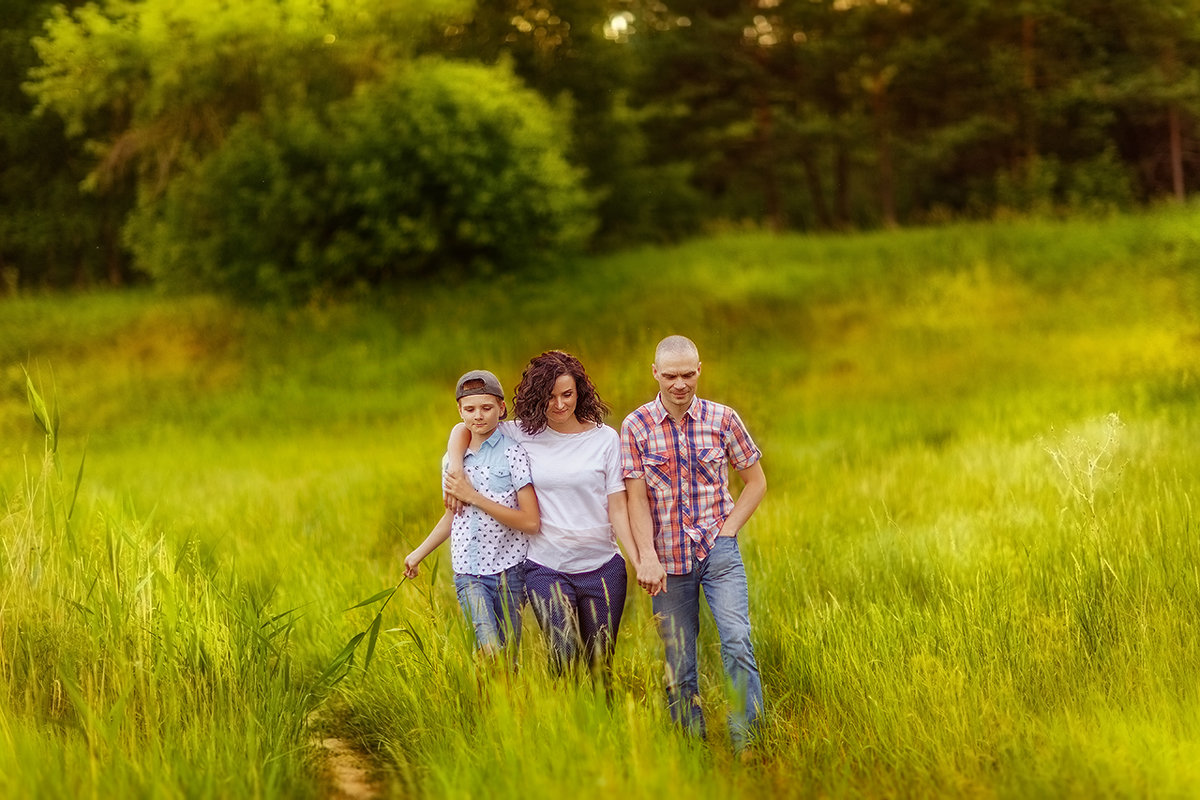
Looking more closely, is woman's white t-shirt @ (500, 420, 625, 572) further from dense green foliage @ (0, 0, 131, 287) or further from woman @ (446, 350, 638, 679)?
dense green foliage @ (0, 0, 131, 287)

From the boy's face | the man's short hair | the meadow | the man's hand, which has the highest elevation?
the man's short hair

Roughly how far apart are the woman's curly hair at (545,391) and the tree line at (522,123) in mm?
15860

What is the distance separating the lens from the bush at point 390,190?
20094mm

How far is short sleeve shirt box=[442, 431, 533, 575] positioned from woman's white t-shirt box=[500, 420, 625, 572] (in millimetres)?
63

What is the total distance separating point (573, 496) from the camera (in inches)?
177

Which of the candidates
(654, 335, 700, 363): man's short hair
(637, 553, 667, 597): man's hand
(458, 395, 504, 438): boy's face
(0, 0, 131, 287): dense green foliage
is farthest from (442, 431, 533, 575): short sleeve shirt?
(0, 0, 131, 287): dense green foliage

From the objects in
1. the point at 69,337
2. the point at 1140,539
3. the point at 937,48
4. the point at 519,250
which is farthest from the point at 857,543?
the point at 937,48

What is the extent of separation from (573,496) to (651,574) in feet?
1.57

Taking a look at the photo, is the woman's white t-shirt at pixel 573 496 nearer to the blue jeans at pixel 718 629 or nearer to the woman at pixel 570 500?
the woman at pixel 570 500

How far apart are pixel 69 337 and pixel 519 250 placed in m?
8.58

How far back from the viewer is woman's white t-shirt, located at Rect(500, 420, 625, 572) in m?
4.47

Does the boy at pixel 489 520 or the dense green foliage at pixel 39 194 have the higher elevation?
the dense green foliage at pixel 39 194

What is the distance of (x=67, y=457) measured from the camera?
44.5ft

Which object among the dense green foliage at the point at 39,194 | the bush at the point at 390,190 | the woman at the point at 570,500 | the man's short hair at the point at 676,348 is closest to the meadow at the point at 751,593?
the woman at the point at 570,500
